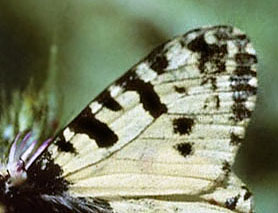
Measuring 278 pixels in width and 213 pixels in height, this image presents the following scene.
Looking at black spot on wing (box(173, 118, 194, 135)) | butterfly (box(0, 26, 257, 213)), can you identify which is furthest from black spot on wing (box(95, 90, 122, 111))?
black spot on wing (box(173, 118, 194, 135))

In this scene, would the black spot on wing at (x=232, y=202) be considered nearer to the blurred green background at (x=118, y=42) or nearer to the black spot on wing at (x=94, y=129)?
the black spot on wing at (x=94, y=129)

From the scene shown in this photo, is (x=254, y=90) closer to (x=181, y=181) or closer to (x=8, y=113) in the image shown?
(x=181, y=181)

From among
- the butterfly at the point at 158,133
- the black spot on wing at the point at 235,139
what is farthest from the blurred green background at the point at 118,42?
the black spot on wing at the point at 235,139

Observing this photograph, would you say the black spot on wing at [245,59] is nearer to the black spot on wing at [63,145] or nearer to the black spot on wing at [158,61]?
the black spot on wing at [158,61]

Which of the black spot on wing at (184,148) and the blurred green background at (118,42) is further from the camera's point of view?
the blurred green background at (118,42)

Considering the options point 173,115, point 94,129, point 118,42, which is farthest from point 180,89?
point 118,42

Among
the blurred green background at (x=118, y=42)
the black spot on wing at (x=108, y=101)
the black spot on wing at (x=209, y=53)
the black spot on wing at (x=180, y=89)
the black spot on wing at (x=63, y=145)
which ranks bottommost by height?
the black spot on wing at (x=63, y=145)

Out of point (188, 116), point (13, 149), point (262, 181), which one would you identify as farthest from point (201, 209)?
point (262, 181)

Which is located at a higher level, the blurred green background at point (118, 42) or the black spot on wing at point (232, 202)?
the blurred green background at point (118, 42)
